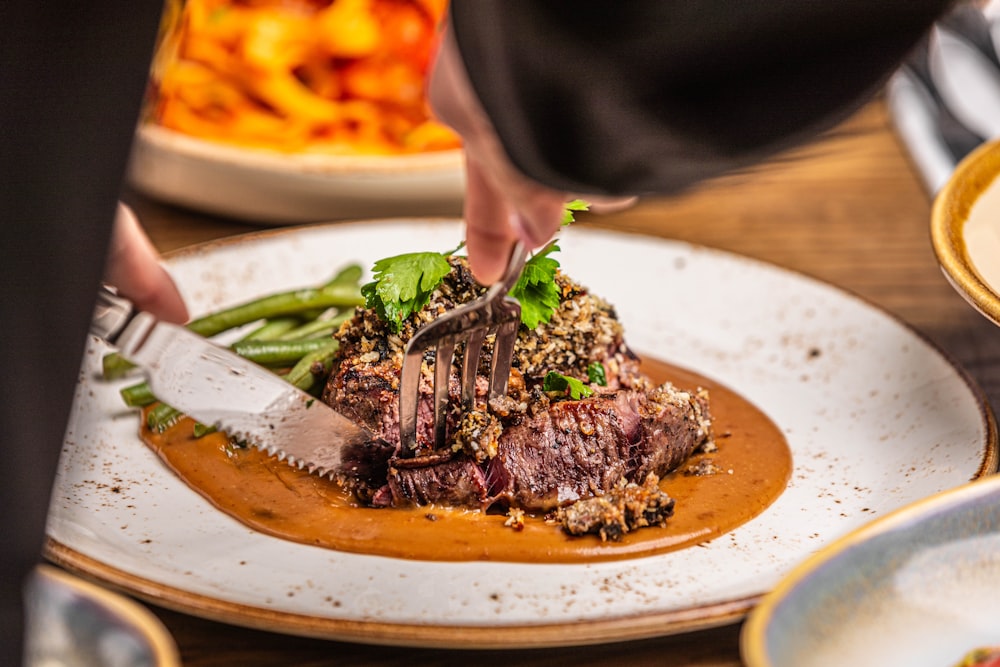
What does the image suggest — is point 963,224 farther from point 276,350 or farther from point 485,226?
point 276,350

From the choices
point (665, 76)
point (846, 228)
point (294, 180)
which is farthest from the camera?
point (846, 228)

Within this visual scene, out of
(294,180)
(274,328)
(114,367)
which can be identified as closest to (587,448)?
(274,328)

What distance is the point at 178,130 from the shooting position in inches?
218

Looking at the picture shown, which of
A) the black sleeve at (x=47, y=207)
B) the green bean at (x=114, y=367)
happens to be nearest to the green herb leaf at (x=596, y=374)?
the green bean at (x=114, y=367)

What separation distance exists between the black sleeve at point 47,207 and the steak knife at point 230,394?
0.50 metres

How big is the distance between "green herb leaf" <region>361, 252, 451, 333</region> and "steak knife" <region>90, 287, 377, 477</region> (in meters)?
0.33

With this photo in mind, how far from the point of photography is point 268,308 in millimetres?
3824

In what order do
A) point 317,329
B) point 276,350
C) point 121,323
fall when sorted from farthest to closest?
point 317,329 → point 276,350 → point 121,323

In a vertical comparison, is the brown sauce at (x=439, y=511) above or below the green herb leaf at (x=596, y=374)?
below

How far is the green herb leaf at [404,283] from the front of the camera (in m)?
3.02

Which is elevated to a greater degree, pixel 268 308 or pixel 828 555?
pixel 828 555

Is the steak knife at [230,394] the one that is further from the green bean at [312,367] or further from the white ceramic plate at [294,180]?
the white ceramic plate at [294,180]

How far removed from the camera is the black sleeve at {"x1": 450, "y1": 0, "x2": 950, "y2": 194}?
1.79 metres

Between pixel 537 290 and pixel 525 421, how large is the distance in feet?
1.25
